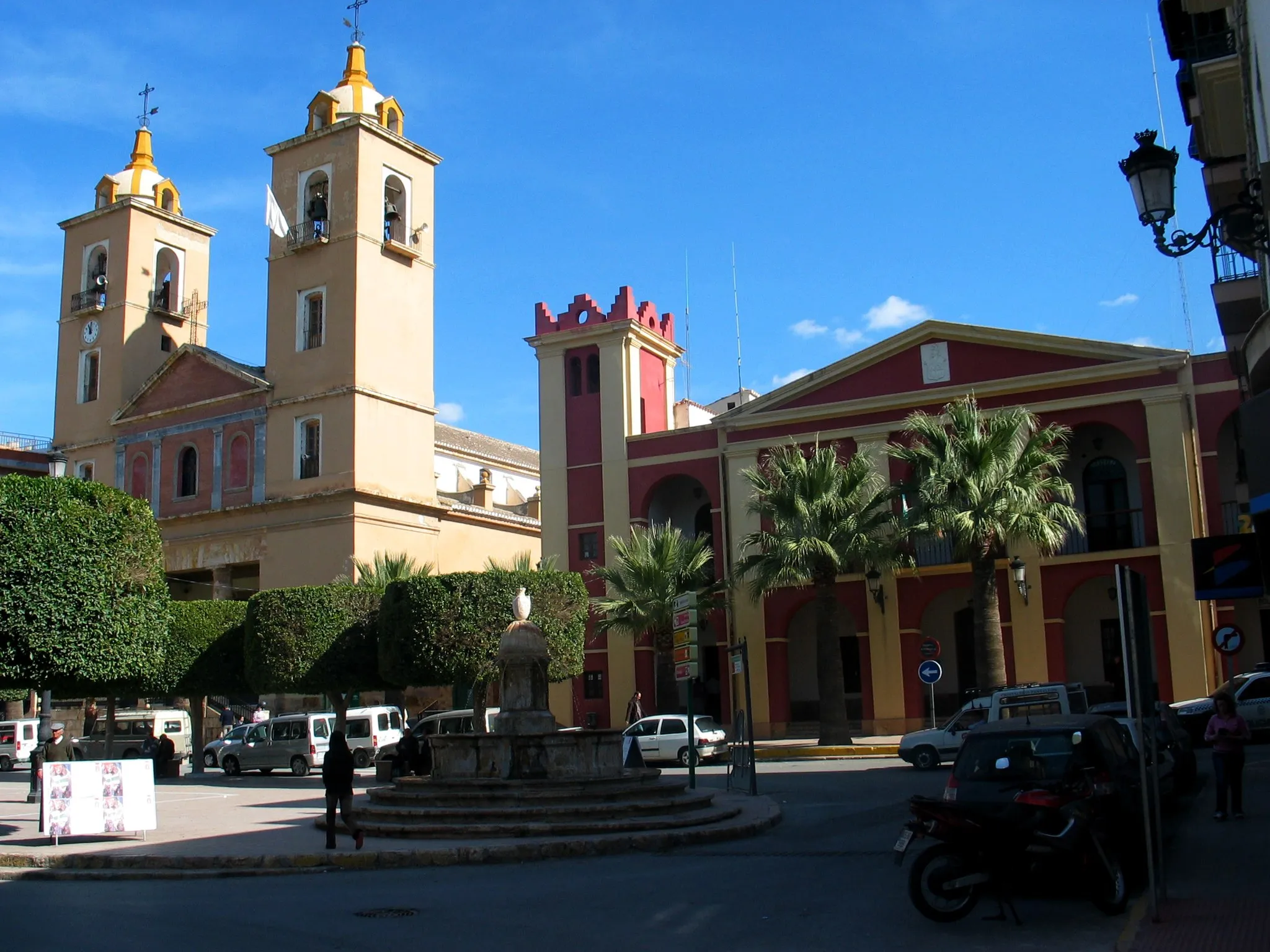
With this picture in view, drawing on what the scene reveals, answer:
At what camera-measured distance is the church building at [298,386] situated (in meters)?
43.8

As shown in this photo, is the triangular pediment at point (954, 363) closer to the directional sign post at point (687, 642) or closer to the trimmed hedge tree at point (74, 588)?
the directional sign post at point (687, 642)

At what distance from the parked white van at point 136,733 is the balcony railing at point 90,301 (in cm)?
1887

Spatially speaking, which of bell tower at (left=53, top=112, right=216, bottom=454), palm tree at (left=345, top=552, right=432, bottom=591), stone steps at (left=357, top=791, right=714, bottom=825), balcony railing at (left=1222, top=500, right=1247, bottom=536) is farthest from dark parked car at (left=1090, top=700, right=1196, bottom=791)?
bell tower at (left=53, top=112, right=216, bottom=454)

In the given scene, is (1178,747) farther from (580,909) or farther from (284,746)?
(284,746)

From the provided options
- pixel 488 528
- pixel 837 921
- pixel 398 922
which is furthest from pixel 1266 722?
pixel 488 528

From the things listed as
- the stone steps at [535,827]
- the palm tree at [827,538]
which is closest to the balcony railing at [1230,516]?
the palm tree at [827,538]

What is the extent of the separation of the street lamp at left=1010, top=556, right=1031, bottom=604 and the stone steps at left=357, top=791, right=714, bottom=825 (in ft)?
58.0

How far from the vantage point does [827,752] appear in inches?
1144

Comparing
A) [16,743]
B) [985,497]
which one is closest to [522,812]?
[985,497]

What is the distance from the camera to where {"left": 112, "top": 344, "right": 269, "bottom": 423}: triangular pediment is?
155 ft

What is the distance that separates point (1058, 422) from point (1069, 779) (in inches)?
991

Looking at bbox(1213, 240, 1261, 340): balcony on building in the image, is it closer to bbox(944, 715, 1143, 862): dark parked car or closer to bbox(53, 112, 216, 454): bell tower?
bbox(944, 715, 1143, 862): dark parked car

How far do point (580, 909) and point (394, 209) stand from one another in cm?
4004

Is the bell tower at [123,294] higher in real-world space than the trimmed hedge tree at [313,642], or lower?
higher
